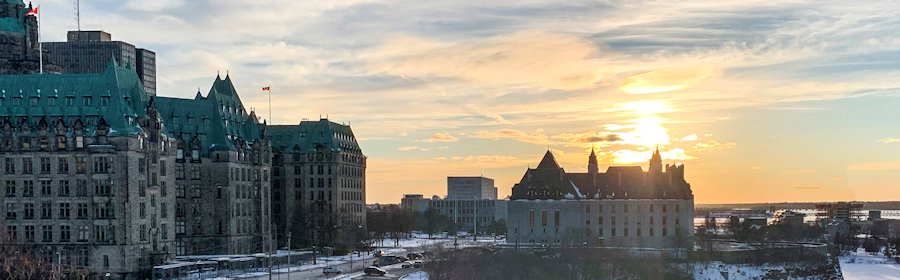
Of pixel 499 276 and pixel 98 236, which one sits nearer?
pixel 98 236

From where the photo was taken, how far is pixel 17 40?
475ft

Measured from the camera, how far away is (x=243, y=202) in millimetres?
152000

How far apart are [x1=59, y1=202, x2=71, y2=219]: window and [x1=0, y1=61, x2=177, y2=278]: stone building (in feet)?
0.40

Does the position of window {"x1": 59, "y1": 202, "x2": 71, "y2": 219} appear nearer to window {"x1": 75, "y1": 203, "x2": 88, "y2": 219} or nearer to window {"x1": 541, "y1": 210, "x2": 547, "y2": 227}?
window {"x1": 75, "y1": 203, "x2": 88, "y2": 219}

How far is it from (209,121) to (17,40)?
98.4 ft

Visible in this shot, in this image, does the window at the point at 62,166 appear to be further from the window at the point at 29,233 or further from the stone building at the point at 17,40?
the stone building at the point at 17,40

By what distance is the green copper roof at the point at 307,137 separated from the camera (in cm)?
19038

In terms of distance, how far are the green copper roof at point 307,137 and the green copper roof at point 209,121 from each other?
29025mm

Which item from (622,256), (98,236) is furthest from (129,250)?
(622,256)

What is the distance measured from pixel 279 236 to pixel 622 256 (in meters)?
64.4

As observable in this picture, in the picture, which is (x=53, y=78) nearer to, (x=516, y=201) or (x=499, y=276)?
(x=499, y=276)

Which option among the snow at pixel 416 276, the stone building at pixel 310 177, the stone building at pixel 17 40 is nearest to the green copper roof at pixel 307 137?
the stone building at pixel 310 177

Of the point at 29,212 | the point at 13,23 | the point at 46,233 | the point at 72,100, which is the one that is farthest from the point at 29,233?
the point at 13,23

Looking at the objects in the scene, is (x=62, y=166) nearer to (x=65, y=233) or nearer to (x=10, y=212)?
(x=65, y=233)
